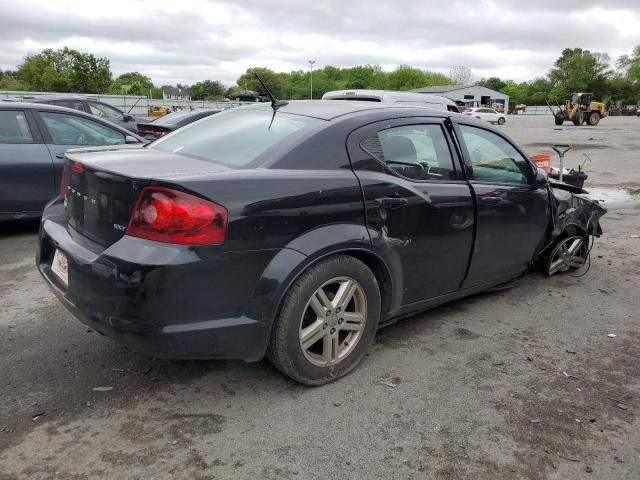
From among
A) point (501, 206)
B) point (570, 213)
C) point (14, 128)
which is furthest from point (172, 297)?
point (14, 128)

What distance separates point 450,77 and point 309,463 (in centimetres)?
Result: 14912

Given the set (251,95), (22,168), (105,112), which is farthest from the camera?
(251,95)

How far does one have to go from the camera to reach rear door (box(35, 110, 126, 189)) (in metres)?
6.41

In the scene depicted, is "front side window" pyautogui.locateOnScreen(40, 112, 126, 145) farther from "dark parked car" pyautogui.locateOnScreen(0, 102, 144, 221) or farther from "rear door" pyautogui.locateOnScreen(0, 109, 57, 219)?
"rear door" pyautogui.locateOnScreen(0, 109, 57, 219)

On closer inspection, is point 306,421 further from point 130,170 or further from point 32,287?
point 32,287

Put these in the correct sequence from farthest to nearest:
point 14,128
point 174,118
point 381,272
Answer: point 174,118, point 14,128, point 381,272

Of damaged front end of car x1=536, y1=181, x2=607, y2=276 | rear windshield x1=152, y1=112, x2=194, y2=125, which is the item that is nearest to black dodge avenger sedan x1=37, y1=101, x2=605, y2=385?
damaged front end of car x1=536, y1=181, x2=607, y2=276

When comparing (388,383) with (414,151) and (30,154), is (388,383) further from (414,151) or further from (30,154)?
(30,154)

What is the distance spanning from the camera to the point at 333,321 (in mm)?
3047

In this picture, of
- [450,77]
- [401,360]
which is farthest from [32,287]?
[450,77]

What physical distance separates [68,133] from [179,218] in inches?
194

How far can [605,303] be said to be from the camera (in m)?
4.51

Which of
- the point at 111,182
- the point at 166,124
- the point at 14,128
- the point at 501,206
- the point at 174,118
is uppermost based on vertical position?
the point at 174,118

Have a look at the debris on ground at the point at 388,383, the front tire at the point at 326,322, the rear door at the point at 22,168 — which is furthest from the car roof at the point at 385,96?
the debris on ground at the point at 388,383
